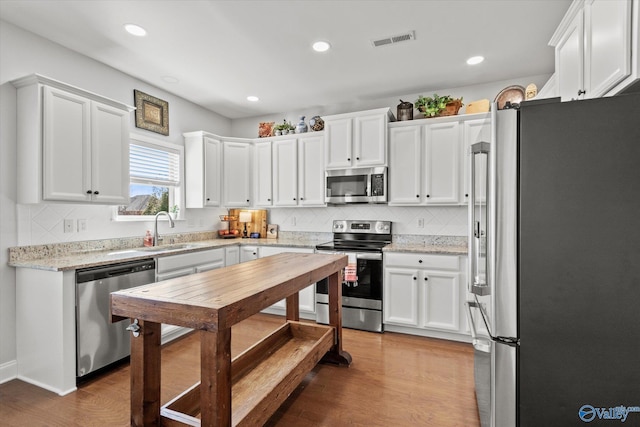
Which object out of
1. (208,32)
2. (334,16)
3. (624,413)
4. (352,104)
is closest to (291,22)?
(334,16)

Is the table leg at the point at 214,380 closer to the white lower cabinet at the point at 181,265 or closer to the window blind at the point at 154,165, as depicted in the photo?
the white lower cabinet at the point at 181,265

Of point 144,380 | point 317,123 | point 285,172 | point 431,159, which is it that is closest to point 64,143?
point 144,380

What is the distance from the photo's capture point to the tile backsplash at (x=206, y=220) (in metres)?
2.75

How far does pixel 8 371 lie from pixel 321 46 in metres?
3.77

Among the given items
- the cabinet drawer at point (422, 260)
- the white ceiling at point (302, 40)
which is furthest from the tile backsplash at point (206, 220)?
the white ceiling at point (302, 40)

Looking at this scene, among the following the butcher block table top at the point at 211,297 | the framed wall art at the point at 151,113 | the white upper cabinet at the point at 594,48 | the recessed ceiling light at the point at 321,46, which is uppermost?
the recessed ceiling light at the point at 321,46

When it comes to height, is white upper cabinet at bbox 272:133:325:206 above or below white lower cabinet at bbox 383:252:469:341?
above

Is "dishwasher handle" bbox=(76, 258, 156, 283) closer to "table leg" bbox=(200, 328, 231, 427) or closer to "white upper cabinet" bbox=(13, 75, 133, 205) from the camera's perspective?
"white upper cabinet" bbox=(13, 75, 133, 205)

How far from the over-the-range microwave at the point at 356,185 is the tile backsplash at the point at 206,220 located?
0.40 m

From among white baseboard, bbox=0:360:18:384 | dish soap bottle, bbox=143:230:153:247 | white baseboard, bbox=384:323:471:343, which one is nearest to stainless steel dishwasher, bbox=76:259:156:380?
white baseboard, bbox=0:360:18:384

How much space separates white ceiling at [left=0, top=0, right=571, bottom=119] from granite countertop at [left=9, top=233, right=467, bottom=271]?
6.08 feet

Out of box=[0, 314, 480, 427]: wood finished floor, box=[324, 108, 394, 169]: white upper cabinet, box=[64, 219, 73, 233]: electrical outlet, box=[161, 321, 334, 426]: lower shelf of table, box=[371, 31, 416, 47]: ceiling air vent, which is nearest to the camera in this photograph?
box=[161, 321, 334, 426]: lower shelf of table

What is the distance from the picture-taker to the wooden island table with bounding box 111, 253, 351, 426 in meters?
1.40

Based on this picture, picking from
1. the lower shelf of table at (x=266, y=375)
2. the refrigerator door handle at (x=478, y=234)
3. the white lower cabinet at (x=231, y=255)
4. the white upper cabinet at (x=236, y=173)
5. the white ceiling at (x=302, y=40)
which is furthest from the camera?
the white upper cabinet at (x=236, y=173)
